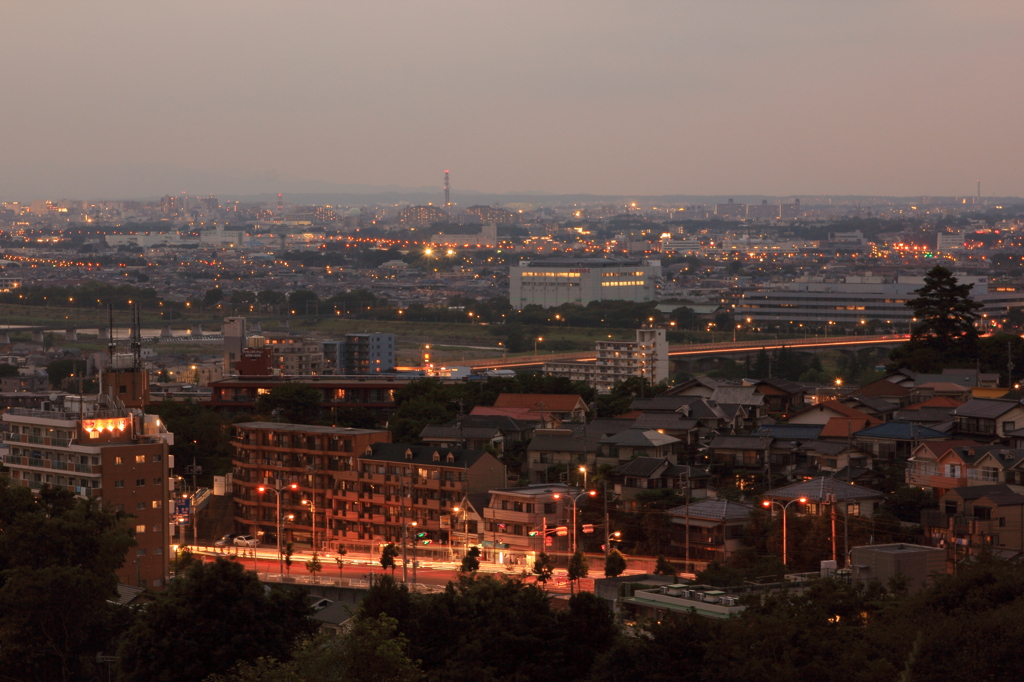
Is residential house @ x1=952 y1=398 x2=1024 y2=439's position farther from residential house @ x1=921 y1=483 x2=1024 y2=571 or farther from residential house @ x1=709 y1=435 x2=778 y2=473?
residential house @ x1=921 y1=483 x2=1024 y2=571

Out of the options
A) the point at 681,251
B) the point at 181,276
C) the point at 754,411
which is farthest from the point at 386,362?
the point at 681,251

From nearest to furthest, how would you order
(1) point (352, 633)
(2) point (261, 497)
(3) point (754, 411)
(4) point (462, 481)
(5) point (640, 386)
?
(1) point (352, 633), (4) point (462, 481), (2) point (261, 497), (3) point (754, 411), (5) point (640, 386)

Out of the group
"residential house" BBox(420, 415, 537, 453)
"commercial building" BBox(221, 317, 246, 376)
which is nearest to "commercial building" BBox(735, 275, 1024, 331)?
"commercial building" BBox(221, 317, 246, 376)

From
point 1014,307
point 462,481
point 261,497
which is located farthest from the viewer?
point 1014,307

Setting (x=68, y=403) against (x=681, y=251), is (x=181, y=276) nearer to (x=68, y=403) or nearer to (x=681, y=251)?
(x=681, y=251)

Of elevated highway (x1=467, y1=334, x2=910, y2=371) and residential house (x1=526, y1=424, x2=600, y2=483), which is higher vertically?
residential house (x1=526, y1=424, x2=600, y2=483)

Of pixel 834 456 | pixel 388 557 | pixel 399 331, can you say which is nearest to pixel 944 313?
pixel 834 456

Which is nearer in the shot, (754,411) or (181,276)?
(754,411)
